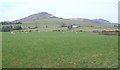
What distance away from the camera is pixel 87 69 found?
1762 centimetres

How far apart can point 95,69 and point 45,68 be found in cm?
331

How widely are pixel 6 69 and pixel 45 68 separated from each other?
2.57m

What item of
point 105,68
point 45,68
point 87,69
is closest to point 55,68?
point 45,68

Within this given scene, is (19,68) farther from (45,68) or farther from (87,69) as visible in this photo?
(87,69)

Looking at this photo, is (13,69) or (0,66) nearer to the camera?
(13,69)

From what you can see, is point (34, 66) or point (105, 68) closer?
point (105, 68)

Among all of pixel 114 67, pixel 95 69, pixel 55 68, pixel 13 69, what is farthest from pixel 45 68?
pixel 114 67

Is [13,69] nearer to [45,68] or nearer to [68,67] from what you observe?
[45,68]

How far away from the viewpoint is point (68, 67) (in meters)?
18.7

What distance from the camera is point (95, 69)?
1770 centimetres

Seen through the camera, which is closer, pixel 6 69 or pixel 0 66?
pixel 6 69

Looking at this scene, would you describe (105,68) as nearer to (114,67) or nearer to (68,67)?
(114,67)

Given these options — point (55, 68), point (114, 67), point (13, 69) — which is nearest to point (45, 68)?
point (55, 68)

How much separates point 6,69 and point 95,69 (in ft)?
19.1
